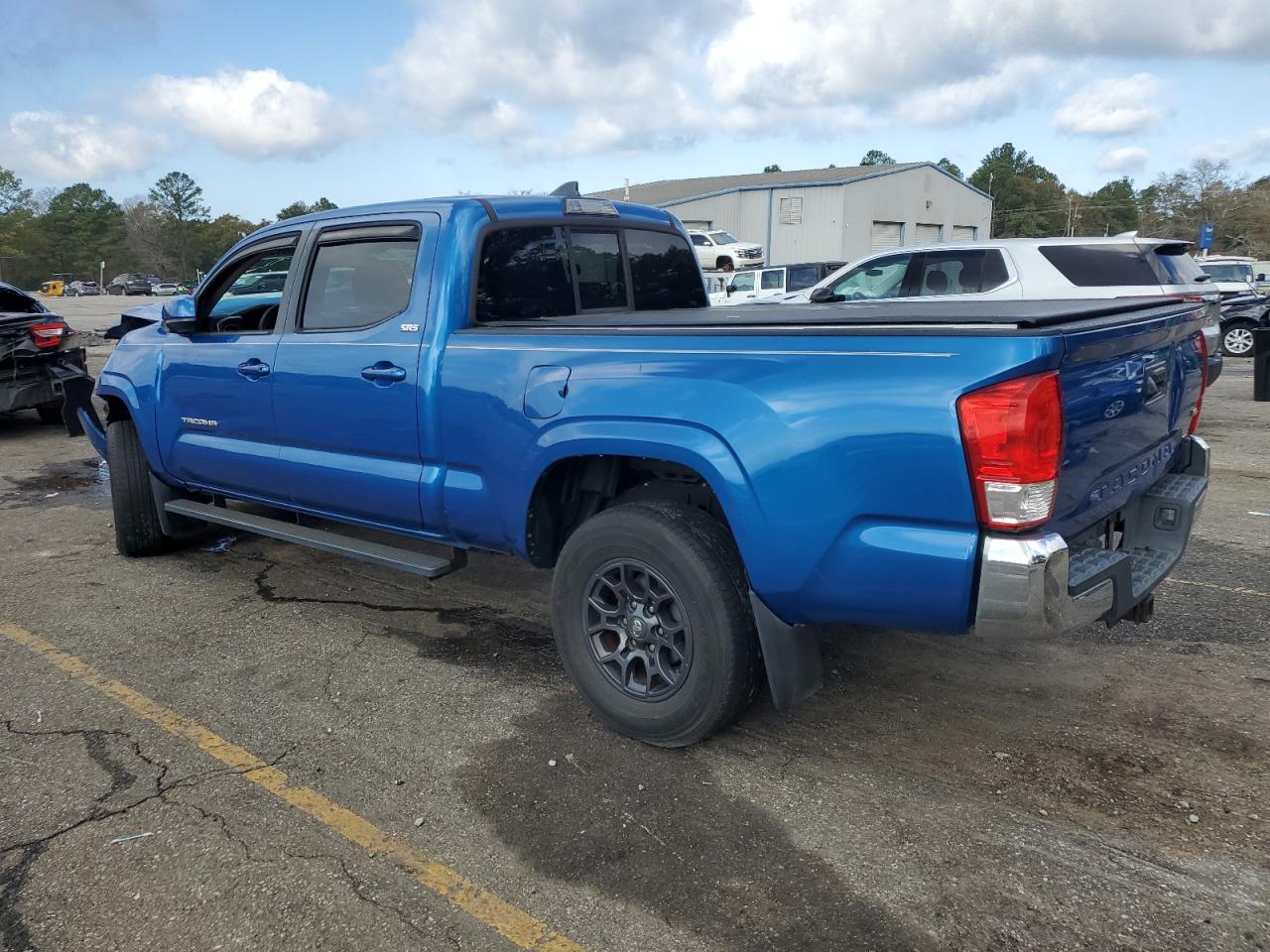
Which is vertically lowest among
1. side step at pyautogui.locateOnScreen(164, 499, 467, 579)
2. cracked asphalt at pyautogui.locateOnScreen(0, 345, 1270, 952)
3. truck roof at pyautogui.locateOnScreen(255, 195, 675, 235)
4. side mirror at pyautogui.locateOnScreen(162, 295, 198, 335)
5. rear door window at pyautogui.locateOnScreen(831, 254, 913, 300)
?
cracked asphalt at pyautogui.locateOnScreen(0, 345, 1270, 952)

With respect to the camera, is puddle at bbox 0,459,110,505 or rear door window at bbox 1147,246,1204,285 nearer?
puddle at bbox 0,459,110,505

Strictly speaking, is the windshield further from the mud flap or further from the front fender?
the front fender

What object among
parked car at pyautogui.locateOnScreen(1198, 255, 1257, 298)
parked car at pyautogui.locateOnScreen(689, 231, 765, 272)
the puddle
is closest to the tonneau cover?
the puddle

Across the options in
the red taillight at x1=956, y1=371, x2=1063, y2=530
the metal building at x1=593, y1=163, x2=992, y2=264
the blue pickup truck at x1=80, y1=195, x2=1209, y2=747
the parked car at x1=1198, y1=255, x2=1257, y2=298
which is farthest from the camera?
the metal building at x1=593, y1=163, x2=992, y2=264

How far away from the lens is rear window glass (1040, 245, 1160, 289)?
858 centimetres

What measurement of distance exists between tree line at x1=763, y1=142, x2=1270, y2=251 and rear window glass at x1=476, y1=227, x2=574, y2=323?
62.3 metres

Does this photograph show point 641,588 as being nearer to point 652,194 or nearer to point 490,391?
point 490,391

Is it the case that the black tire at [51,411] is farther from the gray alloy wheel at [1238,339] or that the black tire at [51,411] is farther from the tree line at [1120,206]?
the tree line at [1120,206]

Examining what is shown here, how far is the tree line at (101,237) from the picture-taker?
10438 cm

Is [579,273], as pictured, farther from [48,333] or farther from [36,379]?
[36,379]

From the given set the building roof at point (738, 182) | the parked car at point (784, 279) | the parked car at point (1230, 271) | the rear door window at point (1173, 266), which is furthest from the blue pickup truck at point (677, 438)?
the building roof at point (738, 182)

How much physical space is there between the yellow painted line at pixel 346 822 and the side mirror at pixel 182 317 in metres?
1.81

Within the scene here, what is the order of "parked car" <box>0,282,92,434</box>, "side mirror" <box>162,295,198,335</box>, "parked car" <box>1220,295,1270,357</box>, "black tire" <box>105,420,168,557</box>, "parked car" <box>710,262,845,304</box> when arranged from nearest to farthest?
"side mirror" <box>162,295,198,335</box>
"black tire" <box>105,420,168,557</box>
"parked car" <box>0,282,92,434</box>
"parked car" <box>1220,295,1270,357</box>
"parked car" <box>710,262,845,304</box>

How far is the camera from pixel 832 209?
44781mm
